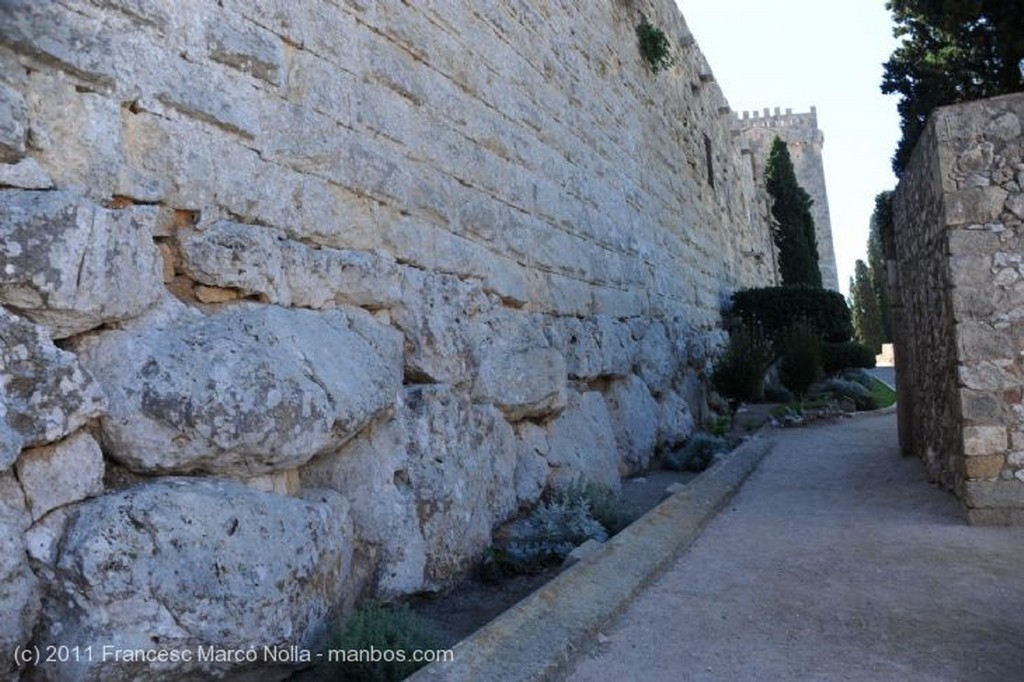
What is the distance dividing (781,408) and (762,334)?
259 centimetres

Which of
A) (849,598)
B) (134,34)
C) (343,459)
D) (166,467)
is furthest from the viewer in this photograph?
(849,598)

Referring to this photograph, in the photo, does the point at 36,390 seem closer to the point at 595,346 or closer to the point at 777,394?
the point at 595,346

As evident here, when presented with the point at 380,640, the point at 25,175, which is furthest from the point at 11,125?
the point at 380,640

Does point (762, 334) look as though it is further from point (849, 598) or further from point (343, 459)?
point (343, 459)

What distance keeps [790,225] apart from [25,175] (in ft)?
78.9

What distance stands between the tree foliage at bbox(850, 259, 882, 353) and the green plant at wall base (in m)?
24.7

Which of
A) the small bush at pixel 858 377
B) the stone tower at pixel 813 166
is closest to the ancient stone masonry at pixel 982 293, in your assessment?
the small bush at pixel 858 377

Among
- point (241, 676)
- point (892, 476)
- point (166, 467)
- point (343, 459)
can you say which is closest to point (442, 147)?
point (343, 459)

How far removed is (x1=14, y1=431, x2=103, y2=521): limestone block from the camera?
7.36 feet

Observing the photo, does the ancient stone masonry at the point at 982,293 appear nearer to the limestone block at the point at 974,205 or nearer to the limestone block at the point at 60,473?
the limestone block at the point at 974,205

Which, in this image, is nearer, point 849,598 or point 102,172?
point 102,172

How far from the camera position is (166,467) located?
2.57m

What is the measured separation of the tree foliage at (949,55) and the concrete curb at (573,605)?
5.70m

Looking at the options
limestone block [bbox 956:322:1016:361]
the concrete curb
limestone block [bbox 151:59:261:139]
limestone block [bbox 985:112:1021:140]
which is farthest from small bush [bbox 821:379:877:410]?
limestone block [bbox 151:59:261:139]
